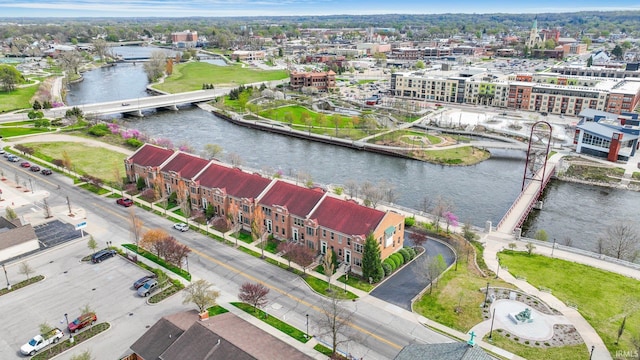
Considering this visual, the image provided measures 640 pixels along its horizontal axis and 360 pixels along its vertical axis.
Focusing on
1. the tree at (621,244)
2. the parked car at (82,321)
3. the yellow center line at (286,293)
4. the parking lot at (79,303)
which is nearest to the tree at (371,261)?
the yellow center line at (286,293)

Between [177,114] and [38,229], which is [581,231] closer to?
[38,229]

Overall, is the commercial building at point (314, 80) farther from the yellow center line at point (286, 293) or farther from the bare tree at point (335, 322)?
the bare tree at point (335, 322)

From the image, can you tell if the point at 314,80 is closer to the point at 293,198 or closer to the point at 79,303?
the point at 293,198

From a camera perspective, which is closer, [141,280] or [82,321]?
[82,321]

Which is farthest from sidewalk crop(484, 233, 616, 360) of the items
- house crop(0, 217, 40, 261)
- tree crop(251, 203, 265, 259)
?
house crop(0, 217, 40, 261)

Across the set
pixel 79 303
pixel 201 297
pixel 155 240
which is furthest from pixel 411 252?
pixel 79 303

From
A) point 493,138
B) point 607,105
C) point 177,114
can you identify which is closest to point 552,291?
point 493,138

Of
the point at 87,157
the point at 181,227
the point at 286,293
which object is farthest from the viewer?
the point at 87,157
